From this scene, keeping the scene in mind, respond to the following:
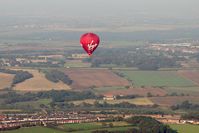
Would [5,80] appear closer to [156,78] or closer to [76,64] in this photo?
[156,78]

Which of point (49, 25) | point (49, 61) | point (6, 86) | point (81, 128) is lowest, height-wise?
point (81, 128)

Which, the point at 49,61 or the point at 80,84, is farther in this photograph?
the point at 49,61

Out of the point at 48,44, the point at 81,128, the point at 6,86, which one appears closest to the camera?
the point at 81,128

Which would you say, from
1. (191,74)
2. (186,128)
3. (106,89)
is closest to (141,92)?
(106,89)

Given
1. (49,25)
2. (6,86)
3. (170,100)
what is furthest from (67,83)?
(49,25)

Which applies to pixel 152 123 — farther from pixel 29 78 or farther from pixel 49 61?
pixel 49 61

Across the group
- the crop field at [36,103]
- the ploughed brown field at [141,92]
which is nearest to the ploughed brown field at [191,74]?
the ploughed brown field at [141,92]

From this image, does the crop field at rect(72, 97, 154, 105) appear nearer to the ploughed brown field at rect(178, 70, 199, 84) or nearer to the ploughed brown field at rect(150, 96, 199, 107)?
the ploughed brown field at rect(150, 96, 199, 107)
